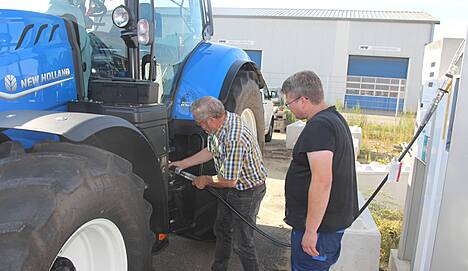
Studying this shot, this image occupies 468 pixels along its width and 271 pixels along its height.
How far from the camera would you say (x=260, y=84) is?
4.49m

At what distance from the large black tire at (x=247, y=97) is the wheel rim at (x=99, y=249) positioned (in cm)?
176

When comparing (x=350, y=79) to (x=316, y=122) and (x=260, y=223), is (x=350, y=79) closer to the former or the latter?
(x=260, y=223)

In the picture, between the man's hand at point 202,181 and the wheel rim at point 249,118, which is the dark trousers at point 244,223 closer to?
A: the man's hand at point 202,181

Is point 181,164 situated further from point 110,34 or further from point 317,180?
point 317,180

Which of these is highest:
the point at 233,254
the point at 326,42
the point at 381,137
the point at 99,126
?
the point at 326,42

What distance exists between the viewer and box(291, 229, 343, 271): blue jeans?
Result: 8.00 feet

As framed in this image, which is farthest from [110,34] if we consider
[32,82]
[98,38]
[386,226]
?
[386,226]

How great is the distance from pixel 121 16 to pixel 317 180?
159 centimetres

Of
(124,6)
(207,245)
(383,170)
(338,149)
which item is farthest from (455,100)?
(383,170)

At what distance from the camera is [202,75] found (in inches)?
141

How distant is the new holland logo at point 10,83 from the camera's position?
2146mm

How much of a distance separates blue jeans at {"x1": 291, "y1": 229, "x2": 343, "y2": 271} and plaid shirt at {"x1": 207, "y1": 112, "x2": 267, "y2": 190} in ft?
2.04

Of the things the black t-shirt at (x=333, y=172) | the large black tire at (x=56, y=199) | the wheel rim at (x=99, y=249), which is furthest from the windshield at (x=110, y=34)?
the black t-shirt at (x=333, y=172)

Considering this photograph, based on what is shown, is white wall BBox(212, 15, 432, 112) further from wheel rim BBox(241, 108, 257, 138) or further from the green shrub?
wheel rim BBox(241, 108, 257, 138)
